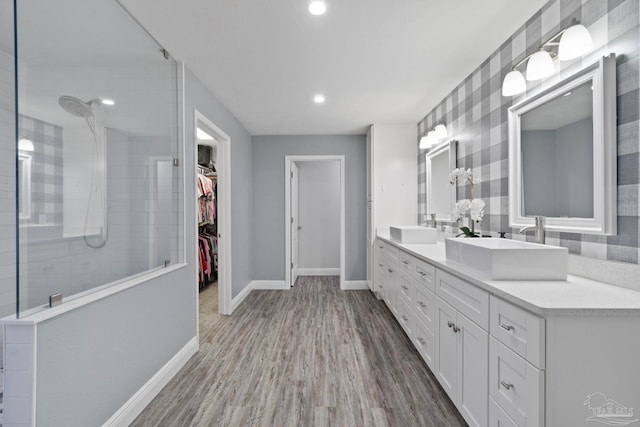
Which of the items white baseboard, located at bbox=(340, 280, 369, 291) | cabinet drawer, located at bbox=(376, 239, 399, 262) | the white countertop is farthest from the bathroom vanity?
white baseboard, located at bbox=(340, 280, 369, 291)

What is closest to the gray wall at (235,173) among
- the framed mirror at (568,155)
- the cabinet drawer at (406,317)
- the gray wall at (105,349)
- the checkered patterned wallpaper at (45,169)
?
the gray wall at (105,349)

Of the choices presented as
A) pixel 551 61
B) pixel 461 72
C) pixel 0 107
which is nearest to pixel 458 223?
pixel 461 72

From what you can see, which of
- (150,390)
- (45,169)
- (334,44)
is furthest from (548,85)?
(150,390)

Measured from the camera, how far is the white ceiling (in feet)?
5.82

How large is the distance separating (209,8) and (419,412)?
273 cm

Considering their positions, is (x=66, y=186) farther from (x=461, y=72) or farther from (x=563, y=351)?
(x=461, y=72)

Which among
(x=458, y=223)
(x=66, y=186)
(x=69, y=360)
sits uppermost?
(x=66, y=186)

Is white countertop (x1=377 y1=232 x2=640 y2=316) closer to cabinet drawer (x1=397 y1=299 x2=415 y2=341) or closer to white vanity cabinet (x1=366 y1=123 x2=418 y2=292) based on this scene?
cabinet drawer (x1=397 y1=299 x2=415 y2=341)

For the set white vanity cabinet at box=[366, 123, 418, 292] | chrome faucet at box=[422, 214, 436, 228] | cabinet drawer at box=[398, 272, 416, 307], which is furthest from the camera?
white vanity cabinet at box=[366, 123, 418, 292]

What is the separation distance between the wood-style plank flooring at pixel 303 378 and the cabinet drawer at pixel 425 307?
41cm

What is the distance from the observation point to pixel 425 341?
2.19m

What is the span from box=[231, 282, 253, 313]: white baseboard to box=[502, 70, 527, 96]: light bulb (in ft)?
11.3

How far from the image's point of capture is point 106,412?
156 centimetres

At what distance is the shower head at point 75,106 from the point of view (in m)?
1.40
